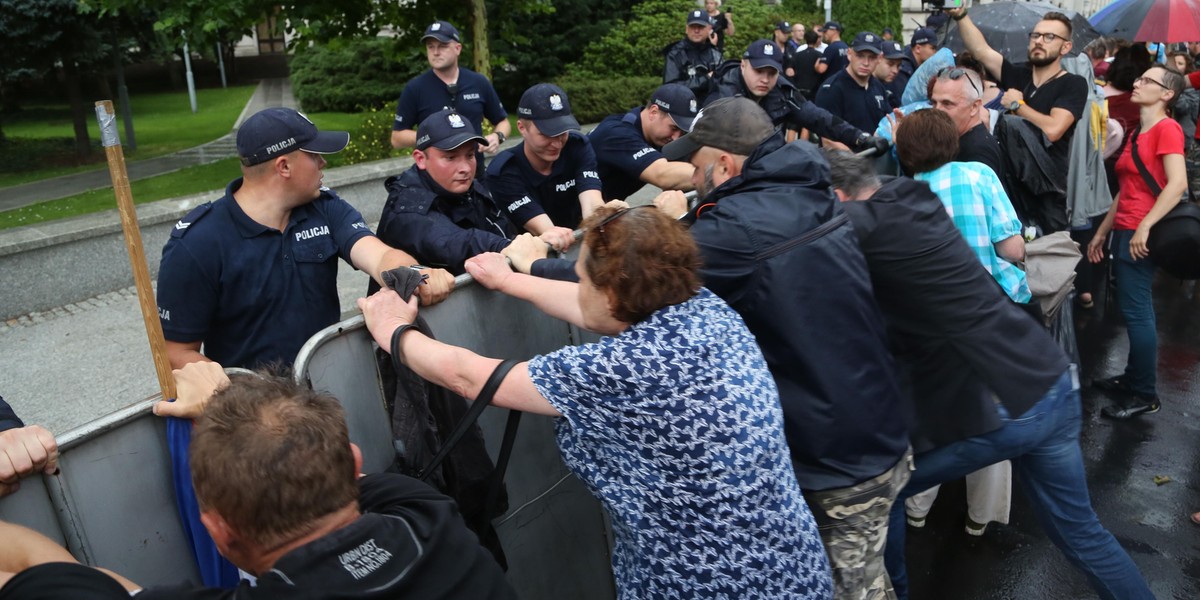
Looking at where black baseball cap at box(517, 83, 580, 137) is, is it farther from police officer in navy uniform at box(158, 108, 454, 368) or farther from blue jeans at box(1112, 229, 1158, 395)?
blue jeans at box(1112, 229, 1158, 395)

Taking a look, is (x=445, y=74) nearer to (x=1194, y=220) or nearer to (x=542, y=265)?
(x=542, y=265)

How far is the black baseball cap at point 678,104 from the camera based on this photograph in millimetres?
5371

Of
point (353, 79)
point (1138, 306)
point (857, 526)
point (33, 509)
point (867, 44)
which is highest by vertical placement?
point (867, 44)

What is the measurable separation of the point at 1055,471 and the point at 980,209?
4.22ft

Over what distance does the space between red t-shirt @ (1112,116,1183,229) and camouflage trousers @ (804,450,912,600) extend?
12.6ft

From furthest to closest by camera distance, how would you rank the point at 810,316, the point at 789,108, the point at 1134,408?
the point at 789,108 → the point at 1134,408 → the point at 810,316

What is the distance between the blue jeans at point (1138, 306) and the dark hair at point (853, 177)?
3.33m

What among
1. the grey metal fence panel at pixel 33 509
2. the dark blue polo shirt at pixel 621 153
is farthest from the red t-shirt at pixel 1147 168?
the grey metal fence panel at pixel 33 509

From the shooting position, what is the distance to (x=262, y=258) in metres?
3.38

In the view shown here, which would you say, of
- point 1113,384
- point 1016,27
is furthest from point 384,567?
point 1016,27

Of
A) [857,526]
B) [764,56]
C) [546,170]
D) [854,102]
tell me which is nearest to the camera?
[857,526]

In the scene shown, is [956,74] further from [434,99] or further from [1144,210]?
[434,99]

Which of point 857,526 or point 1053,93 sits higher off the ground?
point 1053,93

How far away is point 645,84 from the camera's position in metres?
18.2
